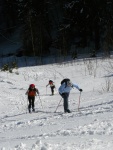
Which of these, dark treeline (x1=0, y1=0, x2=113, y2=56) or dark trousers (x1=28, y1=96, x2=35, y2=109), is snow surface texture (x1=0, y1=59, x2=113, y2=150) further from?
dark treeline (x1=0, y1=0, x2=113, y2=56)

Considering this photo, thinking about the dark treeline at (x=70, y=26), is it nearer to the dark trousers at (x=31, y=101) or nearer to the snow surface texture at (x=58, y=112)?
the snow surface texture at (x=58, y=112)

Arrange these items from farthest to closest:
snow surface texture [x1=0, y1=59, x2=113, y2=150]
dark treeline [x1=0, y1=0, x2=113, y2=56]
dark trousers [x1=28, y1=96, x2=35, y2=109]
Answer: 1. dark treeline [x1=0, y1=0, x2=113, y2=56]
2. dark trousers [x1=28, y1=96, x2=35, y2=109]
3. snow surface texture [x1=0, y1=59, x2=113, y2=150]

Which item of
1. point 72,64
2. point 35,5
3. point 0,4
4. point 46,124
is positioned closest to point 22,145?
point 46,124

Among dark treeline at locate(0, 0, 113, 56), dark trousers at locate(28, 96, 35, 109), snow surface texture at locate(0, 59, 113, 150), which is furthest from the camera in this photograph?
dark treeline at locate(0, 0, 113, 56)

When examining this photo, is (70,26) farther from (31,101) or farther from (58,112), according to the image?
(58,112)

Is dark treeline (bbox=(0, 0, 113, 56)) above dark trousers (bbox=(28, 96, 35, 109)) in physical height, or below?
above

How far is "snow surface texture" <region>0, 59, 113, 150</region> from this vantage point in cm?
685

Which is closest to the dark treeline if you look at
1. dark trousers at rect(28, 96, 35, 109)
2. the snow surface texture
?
the snow surface texture

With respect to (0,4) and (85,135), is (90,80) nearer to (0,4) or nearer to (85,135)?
(85,135)

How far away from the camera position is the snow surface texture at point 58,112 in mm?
6852

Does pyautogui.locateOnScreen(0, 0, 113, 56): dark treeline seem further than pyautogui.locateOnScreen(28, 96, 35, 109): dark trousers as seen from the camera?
Yes

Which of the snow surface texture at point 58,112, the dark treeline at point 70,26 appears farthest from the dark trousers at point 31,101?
the dark treeline at point 70,26

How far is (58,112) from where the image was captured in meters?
13.0

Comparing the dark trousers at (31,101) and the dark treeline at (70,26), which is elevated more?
the dark treeline at (70,26)
